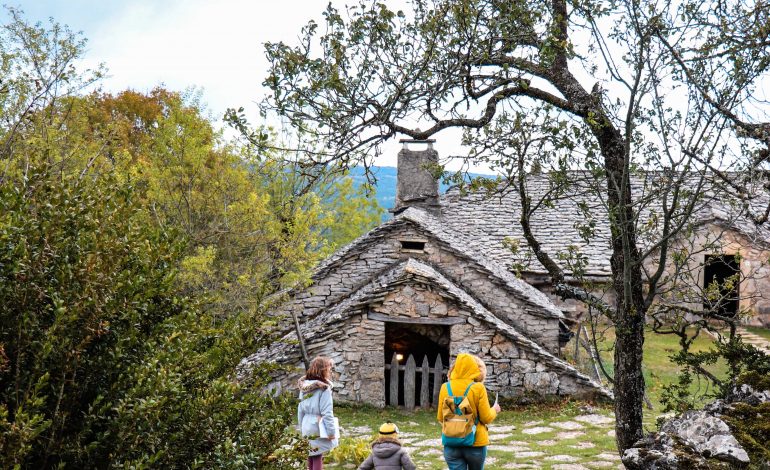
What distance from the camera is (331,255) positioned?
16.6 meters

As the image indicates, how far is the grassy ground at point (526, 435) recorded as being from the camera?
397 inches

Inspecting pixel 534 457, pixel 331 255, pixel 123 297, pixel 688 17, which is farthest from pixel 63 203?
→ pixel 331 255

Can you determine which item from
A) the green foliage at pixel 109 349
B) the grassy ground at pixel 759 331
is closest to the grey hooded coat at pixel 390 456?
the green foliage at pixel 109 349

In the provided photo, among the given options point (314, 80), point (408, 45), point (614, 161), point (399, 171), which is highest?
point (399, 171)

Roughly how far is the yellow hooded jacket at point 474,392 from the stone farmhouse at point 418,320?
445cm

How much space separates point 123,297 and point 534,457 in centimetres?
821

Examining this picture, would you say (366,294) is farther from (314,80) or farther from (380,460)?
(314,80)

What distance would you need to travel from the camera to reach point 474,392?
703cm

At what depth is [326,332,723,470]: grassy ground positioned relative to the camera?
10086mm

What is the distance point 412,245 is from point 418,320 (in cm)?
268

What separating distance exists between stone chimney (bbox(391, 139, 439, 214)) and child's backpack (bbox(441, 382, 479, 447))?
1528cm

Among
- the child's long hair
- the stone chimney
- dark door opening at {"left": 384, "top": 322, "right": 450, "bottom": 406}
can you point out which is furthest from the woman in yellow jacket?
the stone chimney

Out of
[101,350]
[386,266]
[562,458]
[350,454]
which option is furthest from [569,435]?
[101,350]

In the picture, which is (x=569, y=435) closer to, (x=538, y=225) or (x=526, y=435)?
(x=526, y=435)
